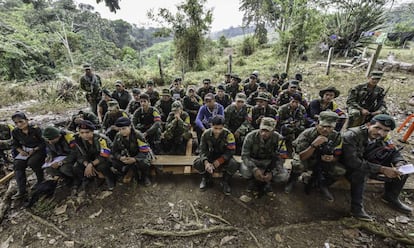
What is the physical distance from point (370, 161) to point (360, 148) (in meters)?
0.31

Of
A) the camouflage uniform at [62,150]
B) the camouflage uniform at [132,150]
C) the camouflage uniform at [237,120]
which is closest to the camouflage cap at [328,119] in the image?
the camouflage uniform at [237,120]

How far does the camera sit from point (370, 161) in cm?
298

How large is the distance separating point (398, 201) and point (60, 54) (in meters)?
20.4

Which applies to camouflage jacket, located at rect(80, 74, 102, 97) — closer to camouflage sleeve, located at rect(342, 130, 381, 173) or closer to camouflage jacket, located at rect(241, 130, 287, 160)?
camouflage jacket, located at rect(241, 130, 287, 160)

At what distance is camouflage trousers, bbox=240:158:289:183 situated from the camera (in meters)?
3.13

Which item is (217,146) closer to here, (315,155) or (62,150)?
(315,155)

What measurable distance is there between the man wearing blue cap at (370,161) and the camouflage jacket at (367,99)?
2.01 metres

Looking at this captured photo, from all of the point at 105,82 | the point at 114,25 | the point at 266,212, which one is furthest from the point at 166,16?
the point at 114,25

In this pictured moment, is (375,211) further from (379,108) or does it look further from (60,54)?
(60,54)

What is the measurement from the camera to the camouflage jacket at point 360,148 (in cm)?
279

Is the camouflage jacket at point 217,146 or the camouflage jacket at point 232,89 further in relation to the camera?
the camouflage jacket at point 232,89

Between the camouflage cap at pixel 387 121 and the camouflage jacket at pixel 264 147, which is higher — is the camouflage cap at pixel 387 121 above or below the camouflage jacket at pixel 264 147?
above

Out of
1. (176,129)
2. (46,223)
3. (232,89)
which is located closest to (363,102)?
(232,89)

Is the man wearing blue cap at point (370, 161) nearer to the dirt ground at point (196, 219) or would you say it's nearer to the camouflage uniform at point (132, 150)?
the dirt ground at point (196, 219)
